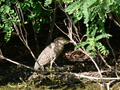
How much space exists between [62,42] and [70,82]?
1106 mm

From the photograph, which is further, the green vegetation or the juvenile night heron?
the juvenile night heron

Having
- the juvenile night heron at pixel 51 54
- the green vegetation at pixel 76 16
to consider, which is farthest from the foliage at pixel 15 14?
the juvenile night heron at pixel 51 54

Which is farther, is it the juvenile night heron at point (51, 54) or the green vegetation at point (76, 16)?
the juvenile night heron at point (51, 54)

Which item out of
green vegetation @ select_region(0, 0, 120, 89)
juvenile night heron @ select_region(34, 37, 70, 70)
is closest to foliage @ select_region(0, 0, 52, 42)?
green vegetation @ select_region(0, 0, 120, 89)

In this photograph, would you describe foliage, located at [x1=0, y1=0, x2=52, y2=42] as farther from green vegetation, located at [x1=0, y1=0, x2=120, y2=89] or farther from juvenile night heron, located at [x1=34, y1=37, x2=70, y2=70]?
juvenile night heron, located at [x1=34, y1=37, x2=70, y2=70]

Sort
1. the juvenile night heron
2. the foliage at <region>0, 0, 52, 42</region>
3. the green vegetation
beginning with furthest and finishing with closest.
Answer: the juvenile night heron → the foliage at <region>0, 0, 52, 42</region> → the green vegetation

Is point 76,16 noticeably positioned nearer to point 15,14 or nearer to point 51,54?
point 15,14

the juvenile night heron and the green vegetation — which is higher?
the green vegetation

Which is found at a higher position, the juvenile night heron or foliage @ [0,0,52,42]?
foliage @ [0,0,52,42]

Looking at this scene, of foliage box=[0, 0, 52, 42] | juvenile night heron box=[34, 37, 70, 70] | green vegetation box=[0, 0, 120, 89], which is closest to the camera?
green vegetation box=[0, 0, 120, 89]

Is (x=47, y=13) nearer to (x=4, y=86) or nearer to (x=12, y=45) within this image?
(x=4, y=86)

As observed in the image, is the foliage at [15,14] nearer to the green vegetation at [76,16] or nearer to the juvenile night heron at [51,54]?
the green vegetation at [76,16]

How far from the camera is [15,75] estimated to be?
20.0 feet

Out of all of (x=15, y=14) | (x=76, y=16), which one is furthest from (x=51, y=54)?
(x=76, y=16)
